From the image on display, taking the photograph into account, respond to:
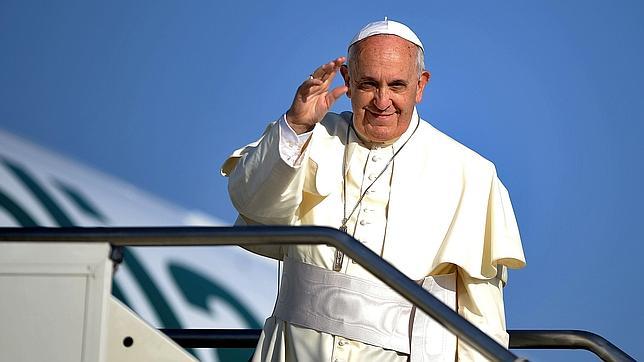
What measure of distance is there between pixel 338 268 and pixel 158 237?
2.85 feet

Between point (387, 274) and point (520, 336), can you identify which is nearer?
point (387, 274)

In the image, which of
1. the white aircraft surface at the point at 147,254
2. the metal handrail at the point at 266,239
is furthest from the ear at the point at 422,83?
the white aircraft surface at the point at 147,254

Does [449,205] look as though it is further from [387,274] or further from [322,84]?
[387,274]

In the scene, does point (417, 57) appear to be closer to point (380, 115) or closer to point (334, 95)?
point (380, 115)

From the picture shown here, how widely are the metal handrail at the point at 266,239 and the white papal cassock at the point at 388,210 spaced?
0.58 meters

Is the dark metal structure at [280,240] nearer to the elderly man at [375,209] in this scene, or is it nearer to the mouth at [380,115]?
the elderly man at [375,209]

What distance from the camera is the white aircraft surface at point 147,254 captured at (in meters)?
8.12

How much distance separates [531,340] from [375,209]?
2.08ft

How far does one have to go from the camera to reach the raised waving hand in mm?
3616

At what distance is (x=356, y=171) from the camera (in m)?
4.09

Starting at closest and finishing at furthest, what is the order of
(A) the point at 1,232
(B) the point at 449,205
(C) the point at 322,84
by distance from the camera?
A: (A) the point at 1,232 → (C) the point at 322,84 → (B) the point at 449,205

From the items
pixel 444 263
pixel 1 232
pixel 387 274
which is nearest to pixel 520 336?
pixel 444 263

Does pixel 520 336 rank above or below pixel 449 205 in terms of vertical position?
below

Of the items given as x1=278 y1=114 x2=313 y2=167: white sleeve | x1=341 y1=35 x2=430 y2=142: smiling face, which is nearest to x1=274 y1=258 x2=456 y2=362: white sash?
x1=278 y1=114 x2=313 y2=167: white sleeve
